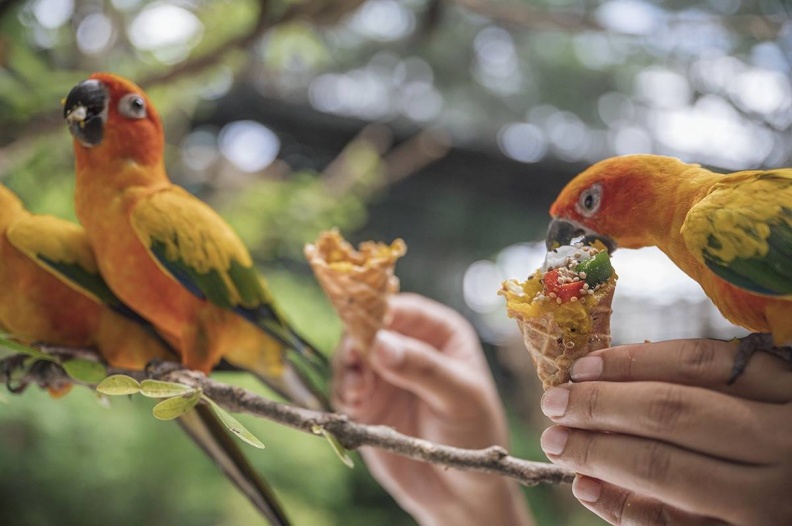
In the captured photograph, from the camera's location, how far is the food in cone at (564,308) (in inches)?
17.6

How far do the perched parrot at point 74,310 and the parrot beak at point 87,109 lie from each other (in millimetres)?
114

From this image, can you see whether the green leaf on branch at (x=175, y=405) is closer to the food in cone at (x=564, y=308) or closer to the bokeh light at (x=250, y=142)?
the food in cone at (x=564, y=308)

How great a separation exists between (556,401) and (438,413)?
1.48ft

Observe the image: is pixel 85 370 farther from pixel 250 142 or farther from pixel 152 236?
pixel 250 142

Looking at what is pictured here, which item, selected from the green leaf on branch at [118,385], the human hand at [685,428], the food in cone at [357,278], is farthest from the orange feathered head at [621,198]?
the green leaf on branch at [118,385]

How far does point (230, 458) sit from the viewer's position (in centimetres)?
65

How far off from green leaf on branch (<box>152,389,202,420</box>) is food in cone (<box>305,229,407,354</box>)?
216 mm

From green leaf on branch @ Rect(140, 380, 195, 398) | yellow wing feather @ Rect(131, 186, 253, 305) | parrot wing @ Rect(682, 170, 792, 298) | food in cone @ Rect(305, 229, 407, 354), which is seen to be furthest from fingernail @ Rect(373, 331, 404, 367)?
parrot wing @ Rect(682, 170, 792, 298)

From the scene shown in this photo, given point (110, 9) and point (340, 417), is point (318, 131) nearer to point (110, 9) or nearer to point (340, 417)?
point (110, 9)

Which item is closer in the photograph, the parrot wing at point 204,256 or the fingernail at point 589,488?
the fingernail at point 589,488

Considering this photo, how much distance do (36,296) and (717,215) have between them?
613 mm

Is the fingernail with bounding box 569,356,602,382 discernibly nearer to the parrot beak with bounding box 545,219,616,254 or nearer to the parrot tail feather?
the parrot beak with bounding box 545,219,616,254

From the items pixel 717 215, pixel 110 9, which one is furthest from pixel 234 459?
pixel 110 9

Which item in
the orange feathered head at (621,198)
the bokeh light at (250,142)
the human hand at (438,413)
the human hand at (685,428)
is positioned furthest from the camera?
the bokeh light at (250,142)
